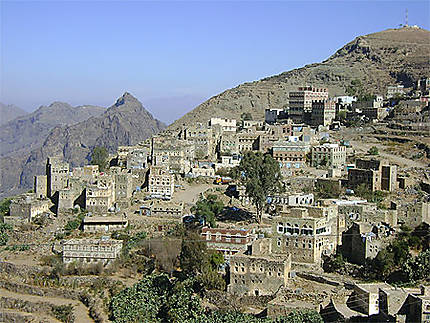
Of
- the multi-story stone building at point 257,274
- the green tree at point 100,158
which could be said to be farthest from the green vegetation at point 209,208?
the green tree at point 100,158

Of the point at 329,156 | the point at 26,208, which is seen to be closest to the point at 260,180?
the point at 329,156

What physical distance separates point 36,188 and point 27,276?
→ 24.2 ft

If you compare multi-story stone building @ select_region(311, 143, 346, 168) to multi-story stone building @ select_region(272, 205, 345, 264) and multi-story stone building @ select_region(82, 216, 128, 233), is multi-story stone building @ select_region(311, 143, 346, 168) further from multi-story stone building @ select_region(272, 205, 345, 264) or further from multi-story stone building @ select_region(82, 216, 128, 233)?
multi-story stone building @ select_region(82, 216, 128, 233)

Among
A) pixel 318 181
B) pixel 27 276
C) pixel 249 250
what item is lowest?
pixel 27 276

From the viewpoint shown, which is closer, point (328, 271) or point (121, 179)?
point (328, 271)

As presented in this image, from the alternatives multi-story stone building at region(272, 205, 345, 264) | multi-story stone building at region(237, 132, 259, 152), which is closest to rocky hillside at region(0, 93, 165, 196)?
multi-story stone building at region(237, 132, 259, 152)

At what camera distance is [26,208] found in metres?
31.2

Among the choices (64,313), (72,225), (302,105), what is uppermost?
(302,105)

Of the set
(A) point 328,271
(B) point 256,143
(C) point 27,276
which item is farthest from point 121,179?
(A) point 328,271

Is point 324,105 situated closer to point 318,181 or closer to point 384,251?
point 318,181

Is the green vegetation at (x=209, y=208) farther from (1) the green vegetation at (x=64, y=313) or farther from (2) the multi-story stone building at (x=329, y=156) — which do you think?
(2) the multi-story stone building at (x=329, y=156)

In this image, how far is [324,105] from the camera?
43344 mm

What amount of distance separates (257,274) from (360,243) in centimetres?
412

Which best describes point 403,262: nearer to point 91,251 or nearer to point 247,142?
point 91,251
